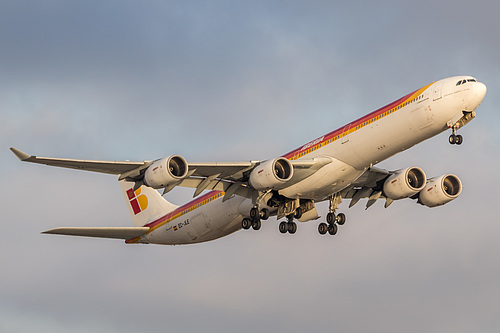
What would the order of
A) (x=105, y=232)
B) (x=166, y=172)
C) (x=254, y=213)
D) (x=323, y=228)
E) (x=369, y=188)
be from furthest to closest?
1. (x=105, y=232)
2. (x=369, y=188)
3. (x=323, y=228)
4. (x=254, y=213)
5. (x=166, y=172)

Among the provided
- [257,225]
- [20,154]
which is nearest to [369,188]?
[257,225]

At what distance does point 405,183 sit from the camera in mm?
53812

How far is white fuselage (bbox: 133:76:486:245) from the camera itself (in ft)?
150

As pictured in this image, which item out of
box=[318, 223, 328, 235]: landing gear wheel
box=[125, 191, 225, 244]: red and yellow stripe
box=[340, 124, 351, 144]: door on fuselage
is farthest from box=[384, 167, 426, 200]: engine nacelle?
box=[125, 191, 225, 244]: red and yellow stripe

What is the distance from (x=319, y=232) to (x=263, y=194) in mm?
6522

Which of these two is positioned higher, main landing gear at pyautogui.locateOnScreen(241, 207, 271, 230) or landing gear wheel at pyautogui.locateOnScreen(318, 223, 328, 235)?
main landing gear at pyautogui.locateOnScreen(241, 207, 271, 230)

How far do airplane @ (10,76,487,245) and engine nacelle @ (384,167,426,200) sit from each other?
6 cm

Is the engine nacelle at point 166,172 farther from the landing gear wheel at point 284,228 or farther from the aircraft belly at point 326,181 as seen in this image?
the landing gear wheel at point 284,228

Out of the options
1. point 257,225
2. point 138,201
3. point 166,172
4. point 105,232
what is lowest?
point 257,225

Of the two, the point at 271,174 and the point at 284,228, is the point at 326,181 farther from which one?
the point at 284,228

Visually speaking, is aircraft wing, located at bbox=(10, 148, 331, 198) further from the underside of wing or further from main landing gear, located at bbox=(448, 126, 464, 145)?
main landing gear, located at bbox=(448, 126, 464, 145)

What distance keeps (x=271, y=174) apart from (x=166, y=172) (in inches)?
228

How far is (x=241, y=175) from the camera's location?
5034cm

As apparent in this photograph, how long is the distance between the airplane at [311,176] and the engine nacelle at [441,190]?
0.06 m
